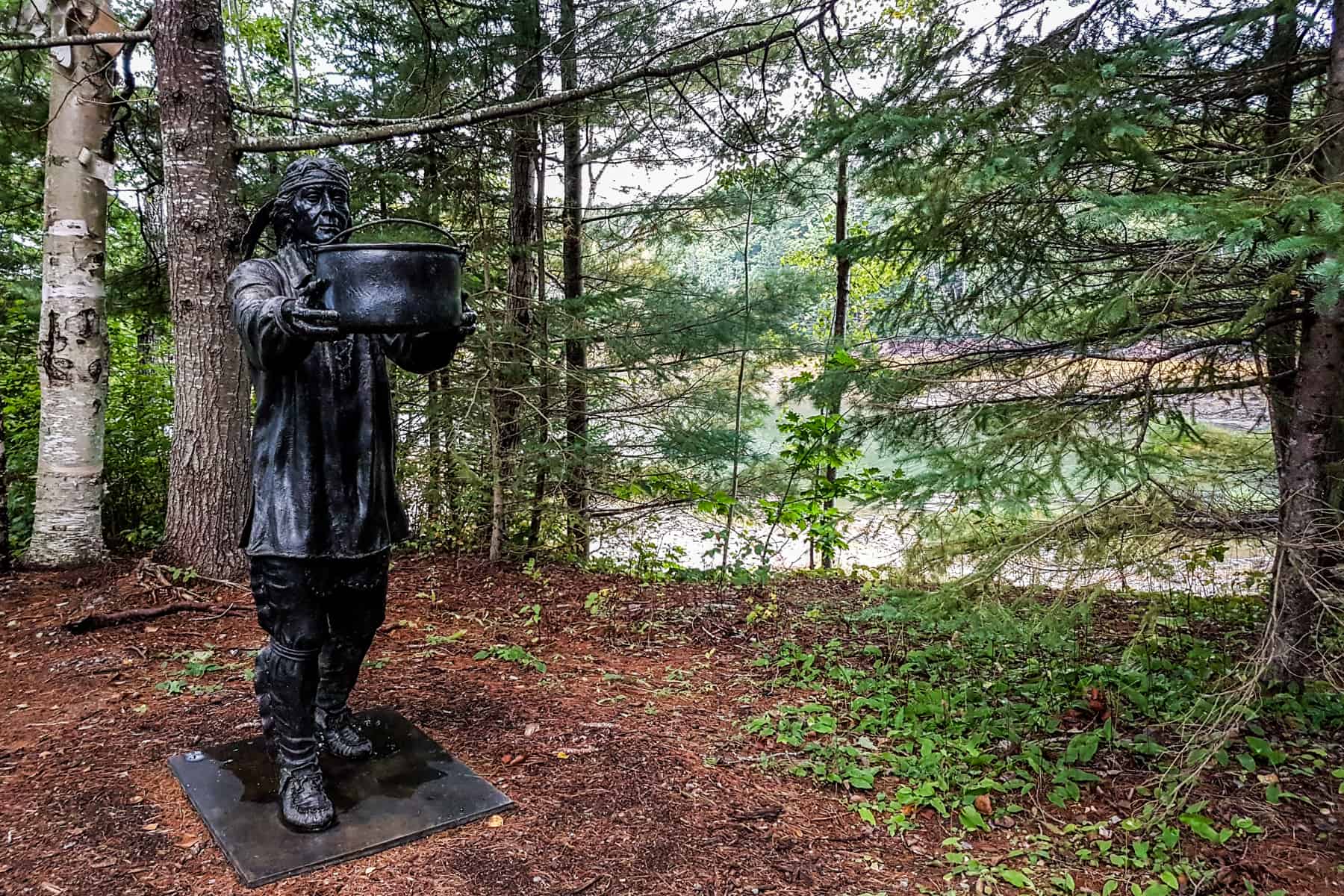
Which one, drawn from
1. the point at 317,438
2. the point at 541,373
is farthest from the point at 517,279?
the point at 317,438

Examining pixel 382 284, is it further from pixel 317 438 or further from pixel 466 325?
pixel 317 438

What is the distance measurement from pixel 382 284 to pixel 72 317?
440cm

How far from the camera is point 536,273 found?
698cm

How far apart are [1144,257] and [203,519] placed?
569 centimetres

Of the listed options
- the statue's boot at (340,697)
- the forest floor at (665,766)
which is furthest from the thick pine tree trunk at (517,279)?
the statue's boot at (340,697)

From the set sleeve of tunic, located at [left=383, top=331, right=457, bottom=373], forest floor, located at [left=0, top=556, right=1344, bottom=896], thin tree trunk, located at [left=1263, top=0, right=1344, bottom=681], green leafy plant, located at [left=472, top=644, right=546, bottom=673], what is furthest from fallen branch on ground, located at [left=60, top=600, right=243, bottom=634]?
thin tree trunk, located at [left=1263, top=0, right=1344, bottom=681]

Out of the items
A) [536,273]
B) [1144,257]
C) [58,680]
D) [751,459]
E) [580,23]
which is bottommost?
[58,680]

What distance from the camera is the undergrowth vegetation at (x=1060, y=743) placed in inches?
104

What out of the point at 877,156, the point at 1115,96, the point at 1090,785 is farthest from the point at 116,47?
the point at 1090,785

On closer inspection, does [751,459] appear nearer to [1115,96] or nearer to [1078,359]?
[1078,359]

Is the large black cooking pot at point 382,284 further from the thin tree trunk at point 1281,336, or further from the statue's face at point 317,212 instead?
the thin tree trunk at point 1281,336

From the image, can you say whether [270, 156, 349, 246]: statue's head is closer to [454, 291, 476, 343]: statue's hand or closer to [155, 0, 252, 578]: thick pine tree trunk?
[454, 291, 476, 343]: statue's hand

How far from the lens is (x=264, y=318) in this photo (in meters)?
2.15

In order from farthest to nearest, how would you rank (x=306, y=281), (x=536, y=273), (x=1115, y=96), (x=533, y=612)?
(x=536, y=273) < (x=533, y=612) < (x=1115, y=96) < (x=306, y=281)
